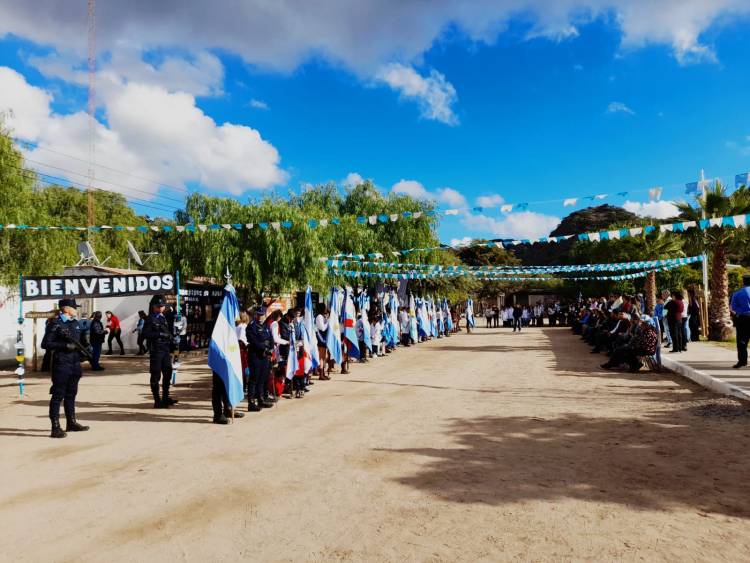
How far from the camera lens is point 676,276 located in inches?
1480

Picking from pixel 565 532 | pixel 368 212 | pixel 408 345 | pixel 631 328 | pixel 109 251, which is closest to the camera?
pixel 565 532

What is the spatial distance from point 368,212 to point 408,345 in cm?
1003

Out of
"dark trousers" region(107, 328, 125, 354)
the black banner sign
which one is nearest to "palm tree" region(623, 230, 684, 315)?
"dark trousers" region(107, 328, 125, 354)

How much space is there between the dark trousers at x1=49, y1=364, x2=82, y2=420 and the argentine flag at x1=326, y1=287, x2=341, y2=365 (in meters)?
6.52

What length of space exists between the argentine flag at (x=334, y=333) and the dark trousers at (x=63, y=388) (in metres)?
6.52

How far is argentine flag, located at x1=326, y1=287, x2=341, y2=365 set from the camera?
13834mm

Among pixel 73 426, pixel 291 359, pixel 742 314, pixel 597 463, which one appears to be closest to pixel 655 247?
pixel 742 314

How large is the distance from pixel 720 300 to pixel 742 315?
11.7 m

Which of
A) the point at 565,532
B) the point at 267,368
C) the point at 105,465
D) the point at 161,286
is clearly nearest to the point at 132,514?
the point at 105,465

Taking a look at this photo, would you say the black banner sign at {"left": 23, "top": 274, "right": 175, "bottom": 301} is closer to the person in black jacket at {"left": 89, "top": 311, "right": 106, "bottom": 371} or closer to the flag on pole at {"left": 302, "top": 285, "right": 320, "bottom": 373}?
the flag on pole at {"left": 302, "top": 285, "right": 320, "bottom": 373}

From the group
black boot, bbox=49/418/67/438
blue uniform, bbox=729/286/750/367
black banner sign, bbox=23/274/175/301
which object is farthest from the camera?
black banner sign, bbox=23/274/175/301

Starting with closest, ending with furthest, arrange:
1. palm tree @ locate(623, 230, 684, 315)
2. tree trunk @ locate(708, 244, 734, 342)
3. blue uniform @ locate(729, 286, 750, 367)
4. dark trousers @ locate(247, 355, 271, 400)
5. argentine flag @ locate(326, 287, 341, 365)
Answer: dark trousers @ locate(247, 355, 271, 400), blue uniform @ locate(729, 286, 750, 367), argentine flag @ locate(326, 287, 341, 365), tree trunk @ locate(708, 244, 734, 342), palm tree @ locate(623, 230, 684, 315)

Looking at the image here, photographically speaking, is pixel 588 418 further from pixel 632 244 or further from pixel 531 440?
pixel 632 244

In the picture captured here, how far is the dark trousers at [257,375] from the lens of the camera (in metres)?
9.46
